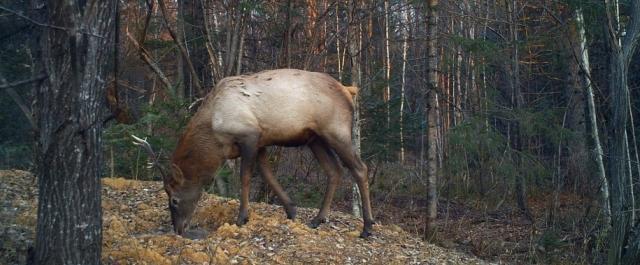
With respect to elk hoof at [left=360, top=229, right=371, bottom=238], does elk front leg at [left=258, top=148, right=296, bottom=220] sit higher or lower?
higher

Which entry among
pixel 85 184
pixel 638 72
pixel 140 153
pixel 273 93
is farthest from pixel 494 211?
pixel 85 184

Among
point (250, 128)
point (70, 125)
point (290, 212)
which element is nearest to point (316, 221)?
point (290, 212)

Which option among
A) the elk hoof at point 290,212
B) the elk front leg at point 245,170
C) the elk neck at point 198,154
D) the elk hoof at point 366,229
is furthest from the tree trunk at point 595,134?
the elk neck at point 198,154

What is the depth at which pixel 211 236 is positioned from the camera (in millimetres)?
7664

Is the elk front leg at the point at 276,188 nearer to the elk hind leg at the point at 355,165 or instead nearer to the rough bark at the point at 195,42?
the elk hind leg at the point at 355,165

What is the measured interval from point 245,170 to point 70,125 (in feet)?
11.2

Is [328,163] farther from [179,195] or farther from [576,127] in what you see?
[576,127]

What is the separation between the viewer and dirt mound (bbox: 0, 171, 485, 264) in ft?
22.3

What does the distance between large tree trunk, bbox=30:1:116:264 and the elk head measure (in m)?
2.84

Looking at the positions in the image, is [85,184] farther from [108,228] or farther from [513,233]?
[513,233]

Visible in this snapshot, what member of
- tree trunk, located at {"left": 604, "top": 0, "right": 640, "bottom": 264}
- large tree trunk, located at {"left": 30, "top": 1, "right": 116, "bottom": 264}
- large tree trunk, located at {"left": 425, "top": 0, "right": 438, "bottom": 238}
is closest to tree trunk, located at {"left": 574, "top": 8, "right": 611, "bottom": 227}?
tree trunk, located at {"left": 604, "top": 0, "right": 640, "bottom": 264}

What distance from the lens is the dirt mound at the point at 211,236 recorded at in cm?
680

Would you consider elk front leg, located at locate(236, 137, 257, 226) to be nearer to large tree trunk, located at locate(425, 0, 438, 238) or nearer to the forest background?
the forest background

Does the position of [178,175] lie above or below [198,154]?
below
